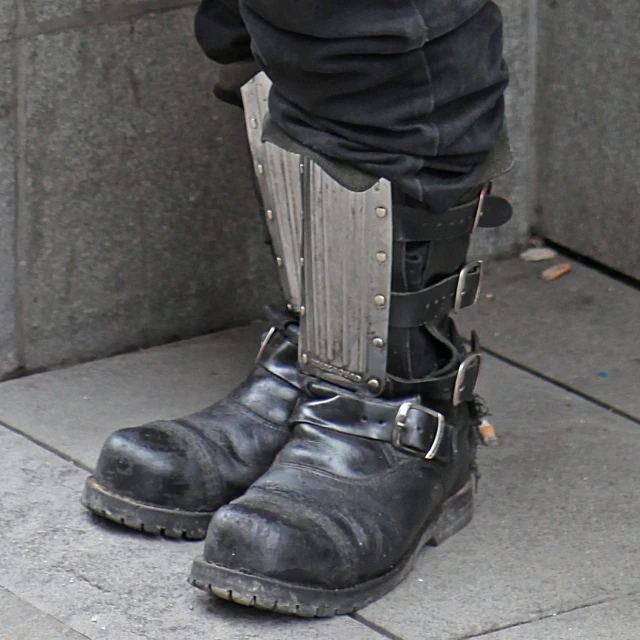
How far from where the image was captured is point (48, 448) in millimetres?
2053

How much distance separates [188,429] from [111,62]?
705mm

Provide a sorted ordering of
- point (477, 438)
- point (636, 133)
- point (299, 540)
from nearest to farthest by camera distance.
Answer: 1. point (299, 540)
2. point (477, 438)
3. point (636, 133)

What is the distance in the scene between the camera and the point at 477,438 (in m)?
1.99

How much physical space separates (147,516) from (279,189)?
0.46 meters

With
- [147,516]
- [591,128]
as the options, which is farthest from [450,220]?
[591,128]

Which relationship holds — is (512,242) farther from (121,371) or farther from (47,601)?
(47,601)

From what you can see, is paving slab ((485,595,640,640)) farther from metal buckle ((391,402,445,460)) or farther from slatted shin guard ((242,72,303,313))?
slatted shin guard ((242,72,303,313))

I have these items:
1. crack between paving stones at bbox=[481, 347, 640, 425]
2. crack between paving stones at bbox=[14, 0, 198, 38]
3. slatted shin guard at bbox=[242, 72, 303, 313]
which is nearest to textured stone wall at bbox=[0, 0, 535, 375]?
crack between paving stones at bbox=[14, 0, 198, 38]

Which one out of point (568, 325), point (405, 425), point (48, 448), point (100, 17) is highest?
point (100, 17)

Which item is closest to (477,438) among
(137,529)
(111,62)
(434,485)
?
Answer: (434,485)

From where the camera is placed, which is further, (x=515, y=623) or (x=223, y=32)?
(x=223, y=32)

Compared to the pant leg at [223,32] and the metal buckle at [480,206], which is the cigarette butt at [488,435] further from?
the pant leg at [223,32]

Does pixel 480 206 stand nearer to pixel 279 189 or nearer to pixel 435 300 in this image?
pixel 435 300

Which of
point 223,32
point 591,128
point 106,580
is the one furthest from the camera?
point 591,128
